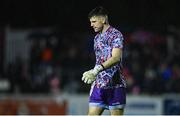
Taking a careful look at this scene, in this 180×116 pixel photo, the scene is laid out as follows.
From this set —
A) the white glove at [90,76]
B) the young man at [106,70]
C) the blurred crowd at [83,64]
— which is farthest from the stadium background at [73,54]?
the white glove at [90,76]

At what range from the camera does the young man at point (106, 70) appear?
348 inches

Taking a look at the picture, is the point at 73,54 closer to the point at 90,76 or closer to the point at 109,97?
the point at 109,97

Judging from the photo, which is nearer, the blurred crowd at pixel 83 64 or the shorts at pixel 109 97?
the shorts at pixel 109 97

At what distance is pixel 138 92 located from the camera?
61.5ft

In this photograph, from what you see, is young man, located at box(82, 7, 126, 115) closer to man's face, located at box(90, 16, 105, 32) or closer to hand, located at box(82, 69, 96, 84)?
man's face, located at box(90, 16, 105, 32)

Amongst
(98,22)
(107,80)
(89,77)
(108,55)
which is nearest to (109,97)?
(107,80)

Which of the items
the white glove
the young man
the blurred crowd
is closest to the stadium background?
the blurred crowd

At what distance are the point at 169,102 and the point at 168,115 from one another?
0.52m

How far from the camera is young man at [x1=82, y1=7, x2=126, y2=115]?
8828mm

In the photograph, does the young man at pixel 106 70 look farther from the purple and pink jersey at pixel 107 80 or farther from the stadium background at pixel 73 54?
the stadium background at pixel 73 54

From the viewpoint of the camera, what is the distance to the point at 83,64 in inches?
798

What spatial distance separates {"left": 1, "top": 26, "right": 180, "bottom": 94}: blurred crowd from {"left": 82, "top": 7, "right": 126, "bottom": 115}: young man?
9.55 m

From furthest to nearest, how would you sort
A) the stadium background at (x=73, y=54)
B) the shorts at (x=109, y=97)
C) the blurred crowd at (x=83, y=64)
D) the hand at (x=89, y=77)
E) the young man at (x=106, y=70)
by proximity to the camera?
1. the blurred crowd at (x=83, y=64)
2. the stadium background at (x=73, y=54)
3. the shorts at (x=109, y=97)
4. the young man at (x=106, y=70)
5. the hand at (x=89, y=77)

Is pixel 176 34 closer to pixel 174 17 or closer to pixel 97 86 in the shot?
pixel 174 17
